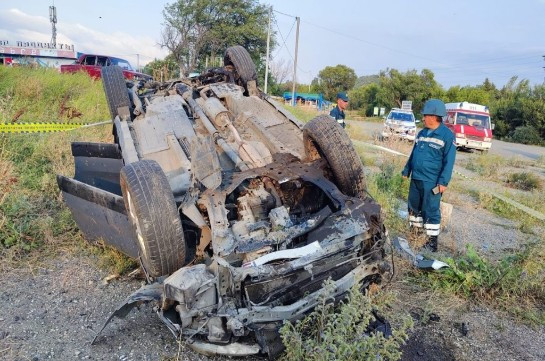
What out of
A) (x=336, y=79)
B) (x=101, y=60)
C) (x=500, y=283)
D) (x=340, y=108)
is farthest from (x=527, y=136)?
(x=336, y=79)

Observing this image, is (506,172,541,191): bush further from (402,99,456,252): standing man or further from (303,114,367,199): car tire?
(303,114,367,199): car tire

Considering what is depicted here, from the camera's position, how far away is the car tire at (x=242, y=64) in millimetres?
Answer: 5578

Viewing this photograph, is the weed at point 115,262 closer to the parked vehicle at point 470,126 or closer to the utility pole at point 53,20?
the parked vehicle at point 470,126

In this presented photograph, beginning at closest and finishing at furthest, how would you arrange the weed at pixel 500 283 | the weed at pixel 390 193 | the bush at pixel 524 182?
the weed at pixel 500 283 → the weed at pixel 390 193 → the bush at pixel 524 182

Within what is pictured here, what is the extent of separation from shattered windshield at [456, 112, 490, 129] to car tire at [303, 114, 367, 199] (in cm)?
1409

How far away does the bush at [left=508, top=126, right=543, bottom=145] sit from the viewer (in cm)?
2469

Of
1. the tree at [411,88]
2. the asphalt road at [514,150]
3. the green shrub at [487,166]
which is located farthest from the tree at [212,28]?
the green shrub at [487,166]

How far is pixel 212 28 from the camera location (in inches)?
1026

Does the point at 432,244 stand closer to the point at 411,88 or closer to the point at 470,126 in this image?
the point at 470,126

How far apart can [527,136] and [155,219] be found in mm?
27034

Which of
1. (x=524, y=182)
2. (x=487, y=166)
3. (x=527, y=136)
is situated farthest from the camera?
(x=527, y=136)

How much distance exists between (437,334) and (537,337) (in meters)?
0.72

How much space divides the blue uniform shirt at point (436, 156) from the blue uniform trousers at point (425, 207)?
0.09 meters

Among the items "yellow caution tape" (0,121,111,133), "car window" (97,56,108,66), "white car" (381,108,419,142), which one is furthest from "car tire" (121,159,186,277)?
"car window" (97,56,108,66)
